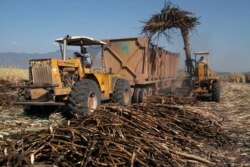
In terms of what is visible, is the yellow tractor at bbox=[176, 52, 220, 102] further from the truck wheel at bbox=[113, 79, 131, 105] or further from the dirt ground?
the truck wheel at bbox=[113, 79, 131, 105]

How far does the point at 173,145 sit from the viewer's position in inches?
273

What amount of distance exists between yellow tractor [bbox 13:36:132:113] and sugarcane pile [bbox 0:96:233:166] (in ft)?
5.05

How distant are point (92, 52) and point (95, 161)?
6.79 meters

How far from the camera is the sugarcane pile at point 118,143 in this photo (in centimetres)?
555

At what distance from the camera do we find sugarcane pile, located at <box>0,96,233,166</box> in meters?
5.55

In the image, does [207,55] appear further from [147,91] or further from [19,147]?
[19,147]

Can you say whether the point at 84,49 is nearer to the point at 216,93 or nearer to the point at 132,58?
the point at 132,58

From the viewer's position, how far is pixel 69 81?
10.5 meters

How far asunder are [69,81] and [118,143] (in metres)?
4.84

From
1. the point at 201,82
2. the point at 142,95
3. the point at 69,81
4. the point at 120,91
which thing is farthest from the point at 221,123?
the point at 201,82

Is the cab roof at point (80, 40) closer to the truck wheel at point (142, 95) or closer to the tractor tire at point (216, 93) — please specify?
the truck wheel at point (142, 95)

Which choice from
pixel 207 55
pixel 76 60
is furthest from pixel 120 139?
pixel 207 55

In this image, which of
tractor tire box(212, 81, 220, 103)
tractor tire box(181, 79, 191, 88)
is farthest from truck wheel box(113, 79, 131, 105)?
tractor tire box(181, 79, 191, 88)

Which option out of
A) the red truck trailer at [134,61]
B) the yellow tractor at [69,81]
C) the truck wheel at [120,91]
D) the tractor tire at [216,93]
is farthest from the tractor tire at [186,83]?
the yellow tractor at [69,81]
